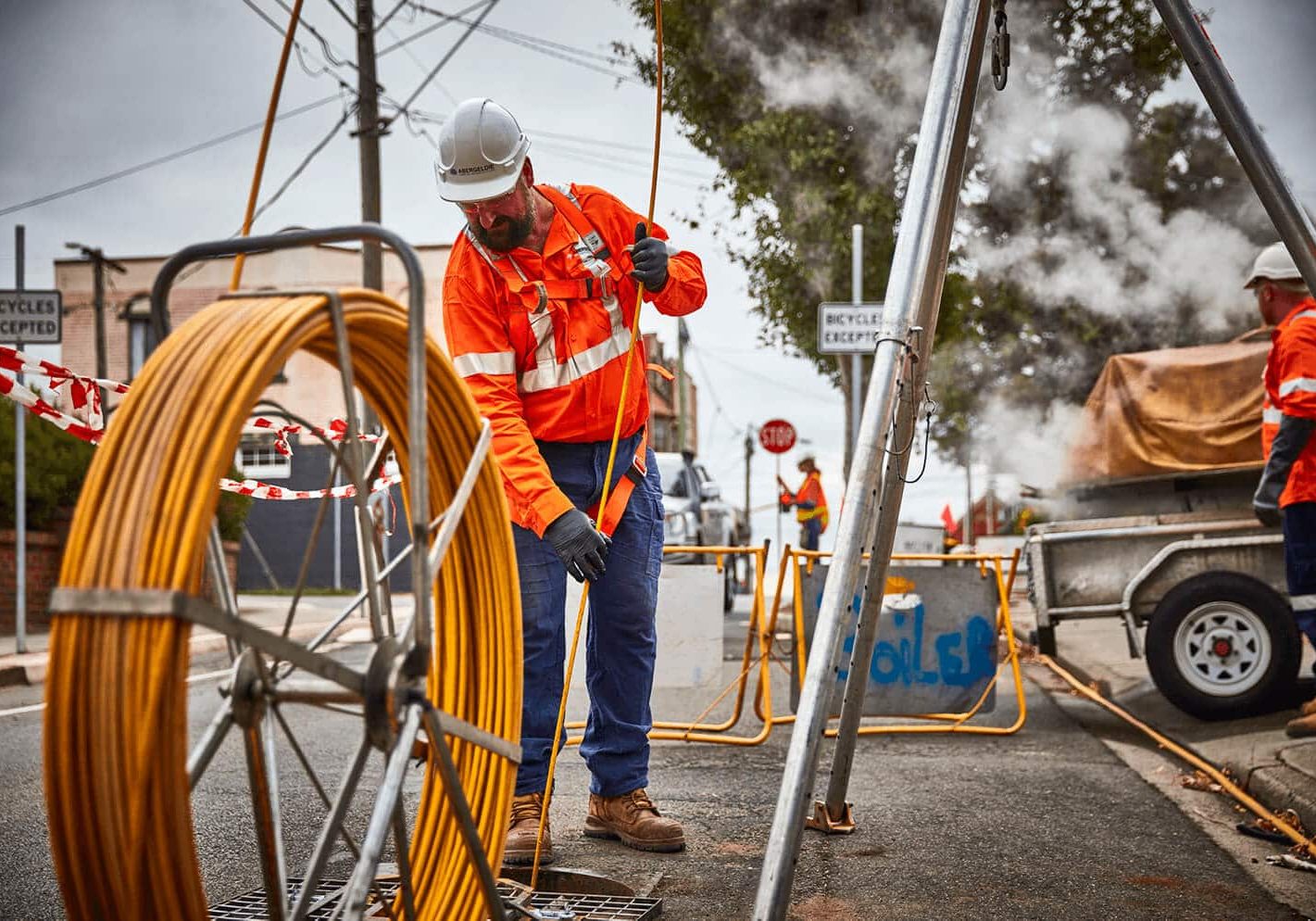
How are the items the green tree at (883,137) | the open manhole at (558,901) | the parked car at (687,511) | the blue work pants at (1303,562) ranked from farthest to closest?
the green tree at (883,137) → the parked car at (687,511) → the blue work pants at (1303,562) → the open manhole at (558,901)

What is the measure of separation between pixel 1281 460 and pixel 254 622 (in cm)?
1027

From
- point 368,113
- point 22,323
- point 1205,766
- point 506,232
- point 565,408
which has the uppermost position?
point 368,113

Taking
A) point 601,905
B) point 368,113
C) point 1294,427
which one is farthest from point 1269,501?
point 368,113

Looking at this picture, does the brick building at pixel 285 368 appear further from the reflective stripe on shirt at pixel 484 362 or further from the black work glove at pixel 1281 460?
the reflective stripe on shirt at pixel 484 362

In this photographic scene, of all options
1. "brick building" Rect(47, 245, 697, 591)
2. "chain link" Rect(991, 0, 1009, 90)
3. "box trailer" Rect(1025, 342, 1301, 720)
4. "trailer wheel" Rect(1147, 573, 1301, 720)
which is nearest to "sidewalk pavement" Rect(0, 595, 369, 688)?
"chain link" Rect(991, 0, 1009, 90)

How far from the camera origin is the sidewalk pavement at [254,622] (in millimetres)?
9141

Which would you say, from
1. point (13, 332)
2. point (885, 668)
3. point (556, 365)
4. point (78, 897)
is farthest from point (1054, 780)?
point (13, 332)

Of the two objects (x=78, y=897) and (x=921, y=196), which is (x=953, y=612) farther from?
(x=78, y=897)

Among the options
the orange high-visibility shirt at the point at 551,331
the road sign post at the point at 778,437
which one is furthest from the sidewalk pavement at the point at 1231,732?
the road sign post at the point at 778,437

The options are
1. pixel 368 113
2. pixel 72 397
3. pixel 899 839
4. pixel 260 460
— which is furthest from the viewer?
pixel 260 460

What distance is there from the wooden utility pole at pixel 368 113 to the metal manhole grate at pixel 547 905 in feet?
45.7

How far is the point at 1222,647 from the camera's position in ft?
22.0

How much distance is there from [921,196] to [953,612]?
4.36m

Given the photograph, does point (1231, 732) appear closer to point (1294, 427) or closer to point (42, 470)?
point (1294, 427)
